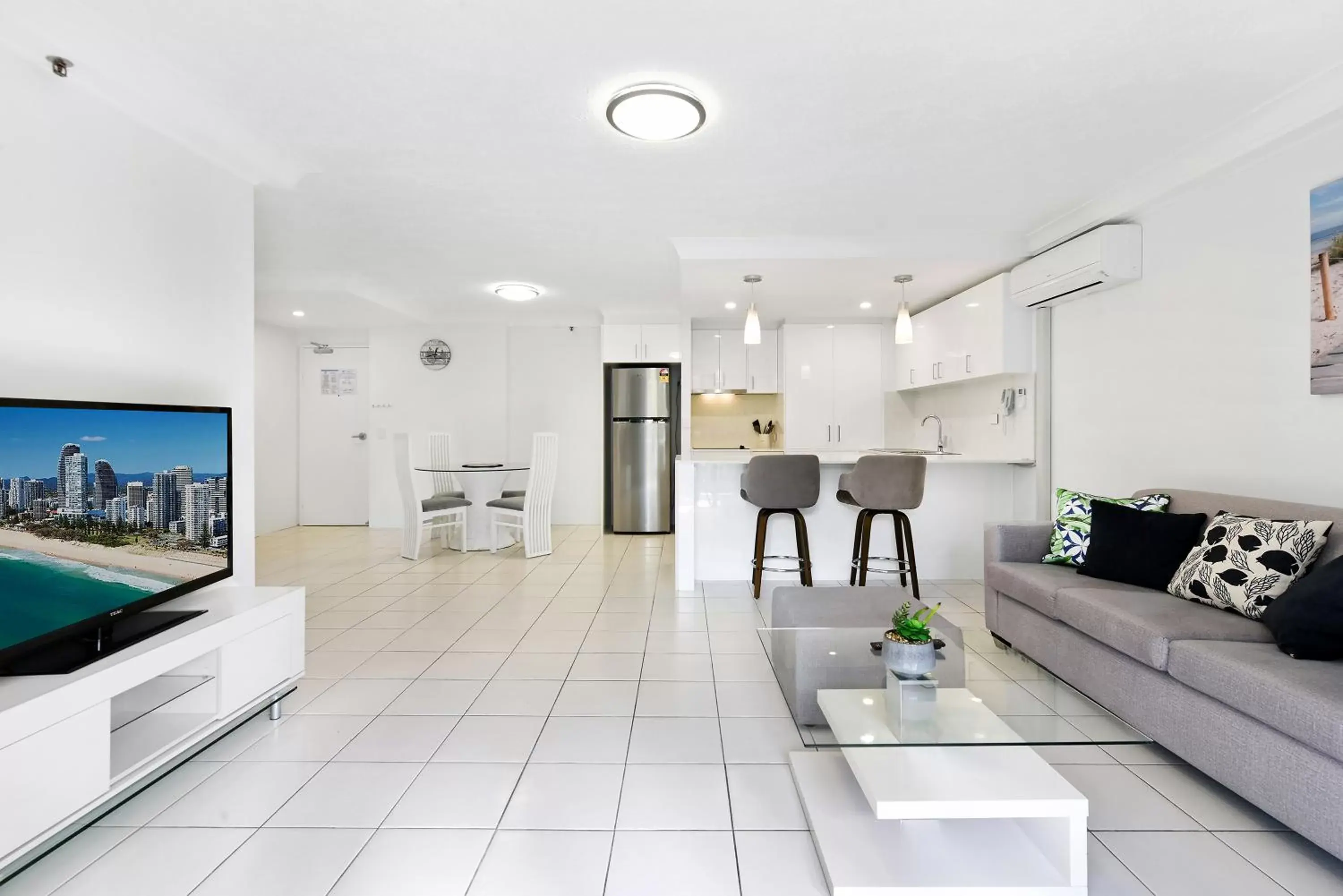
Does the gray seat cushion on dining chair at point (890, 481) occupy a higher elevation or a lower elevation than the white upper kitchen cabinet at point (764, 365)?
lower

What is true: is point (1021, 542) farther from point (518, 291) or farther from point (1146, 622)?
point (518, 291)

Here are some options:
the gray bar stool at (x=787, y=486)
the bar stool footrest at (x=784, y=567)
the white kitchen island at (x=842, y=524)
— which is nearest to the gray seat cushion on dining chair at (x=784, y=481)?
the gray bar stool at (x=787, y=486)

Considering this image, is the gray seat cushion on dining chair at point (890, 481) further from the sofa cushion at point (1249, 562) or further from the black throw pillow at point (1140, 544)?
the sofa cushion at point (1249, 562)

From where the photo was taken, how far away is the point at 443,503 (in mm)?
5449

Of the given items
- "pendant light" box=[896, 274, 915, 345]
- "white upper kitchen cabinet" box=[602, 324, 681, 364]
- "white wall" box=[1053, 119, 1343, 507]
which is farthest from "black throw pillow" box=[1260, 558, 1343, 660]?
"white upper kitchen cabinet" box=[602, 324, 681, 364]

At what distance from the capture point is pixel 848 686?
189 cm

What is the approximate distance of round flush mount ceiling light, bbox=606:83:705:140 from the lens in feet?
7.41

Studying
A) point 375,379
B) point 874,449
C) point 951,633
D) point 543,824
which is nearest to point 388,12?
point 543,824

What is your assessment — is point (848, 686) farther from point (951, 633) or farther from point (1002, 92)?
point (1002, 92)

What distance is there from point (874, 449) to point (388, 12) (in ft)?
16.9

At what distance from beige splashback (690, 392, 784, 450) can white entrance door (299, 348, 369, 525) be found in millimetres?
3695

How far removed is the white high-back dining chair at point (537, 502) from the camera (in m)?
5.45

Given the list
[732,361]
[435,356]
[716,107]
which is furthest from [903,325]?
[435,356]

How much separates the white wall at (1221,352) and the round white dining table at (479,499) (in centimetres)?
446
